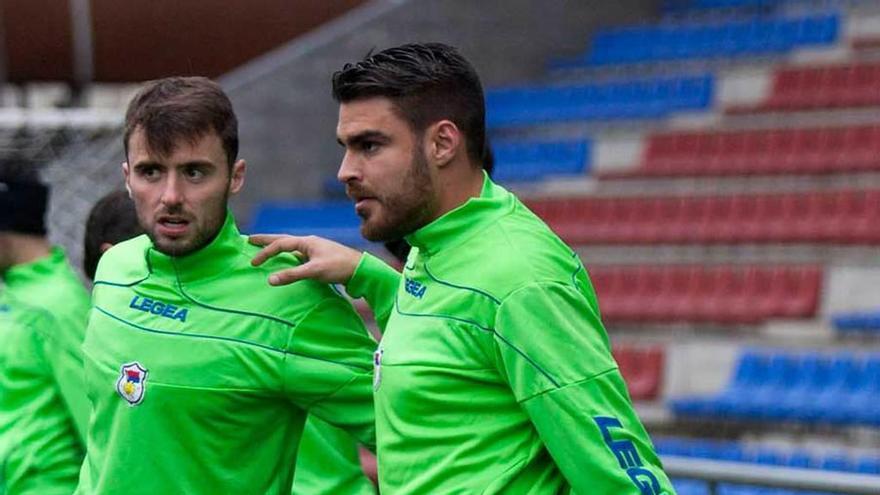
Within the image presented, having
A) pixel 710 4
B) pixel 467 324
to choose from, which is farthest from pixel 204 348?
pixel 710 4

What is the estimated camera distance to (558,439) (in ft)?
A: 9.90

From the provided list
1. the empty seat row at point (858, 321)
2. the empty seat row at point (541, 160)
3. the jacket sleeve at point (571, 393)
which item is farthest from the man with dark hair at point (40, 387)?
the empty seat row at point (541, 160)

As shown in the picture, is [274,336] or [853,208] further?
[853,208]

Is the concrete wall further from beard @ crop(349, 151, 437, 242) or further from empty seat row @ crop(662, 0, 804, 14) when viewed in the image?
beard @ crop(349, 151, 437, 242)

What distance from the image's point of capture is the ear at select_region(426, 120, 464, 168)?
3.22 metres

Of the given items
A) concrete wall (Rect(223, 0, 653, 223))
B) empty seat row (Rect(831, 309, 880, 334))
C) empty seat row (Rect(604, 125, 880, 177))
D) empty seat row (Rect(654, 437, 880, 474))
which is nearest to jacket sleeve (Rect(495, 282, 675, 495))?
empty seat row (Rect(654, 437, 880, 474))

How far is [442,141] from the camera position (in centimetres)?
323

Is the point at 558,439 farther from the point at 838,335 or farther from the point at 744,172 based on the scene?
the point at 744,172

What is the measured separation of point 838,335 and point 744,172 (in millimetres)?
2357

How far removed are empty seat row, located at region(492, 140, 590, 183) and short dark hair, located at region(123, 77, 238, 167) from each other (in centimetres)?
1061

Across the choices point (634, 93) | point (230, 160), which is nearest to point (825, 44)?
point (634, 93)

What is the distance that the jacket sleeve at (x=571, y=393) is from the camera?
301 cm

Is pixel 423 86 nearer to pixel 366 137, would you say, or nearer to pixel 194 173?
pixel 366 137

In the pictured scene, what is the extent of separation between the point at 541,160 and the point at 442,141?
11.6 m
